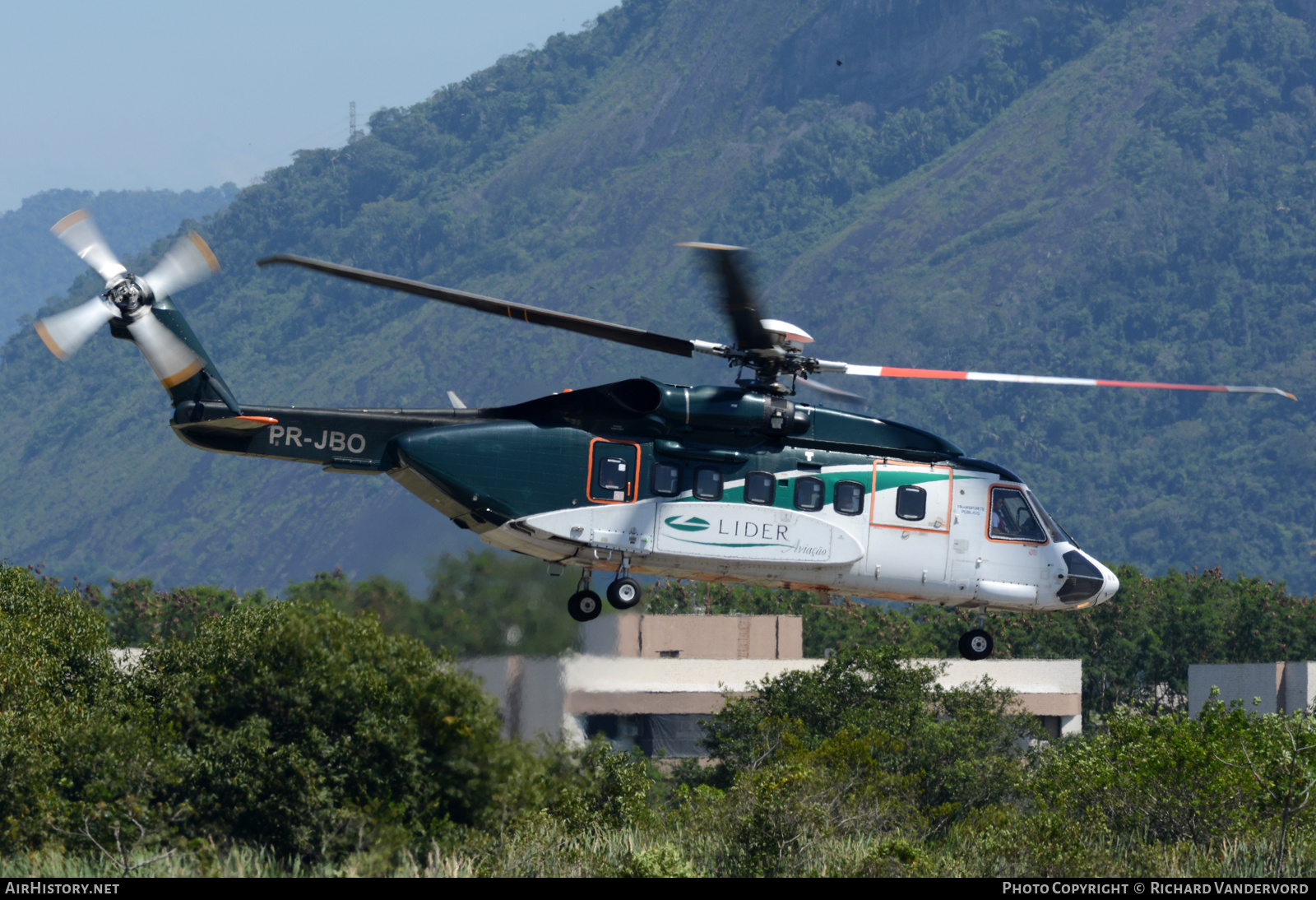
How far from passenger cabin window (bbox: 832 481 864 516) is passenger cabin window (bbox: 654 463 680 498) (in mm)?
3415

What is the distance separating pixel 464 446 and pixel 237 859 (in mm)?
18724

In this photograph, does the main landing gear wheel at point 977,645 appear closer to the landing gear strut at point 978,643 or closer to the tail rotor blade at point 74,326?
the landing gear strut at point 978,643

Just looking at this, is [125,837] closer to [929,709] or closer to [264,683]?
[264,683]

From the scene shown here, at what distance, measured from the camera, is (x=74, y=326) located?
102ft

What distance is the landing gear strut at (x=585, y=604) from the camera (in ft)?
117

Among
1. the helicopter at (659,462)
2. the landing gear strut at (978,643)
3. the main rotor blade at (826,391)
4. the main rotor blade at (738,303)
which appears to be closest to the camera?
the main rotor blade at (738,303)

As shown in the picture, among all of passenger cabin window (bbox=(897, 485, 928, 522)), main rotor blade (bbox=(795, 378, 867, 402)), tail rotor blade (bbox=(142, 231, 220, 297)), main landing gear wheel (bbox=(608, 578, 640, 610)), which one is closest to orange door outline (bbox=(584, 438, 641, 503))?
main landing gear wheel (bbox=(608, 578, 640, 610))

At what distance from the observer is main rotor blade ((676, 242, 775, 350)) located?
29.4 meters

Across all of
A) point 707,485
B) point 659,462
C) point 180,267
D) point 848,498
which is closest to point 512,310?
point 659,462

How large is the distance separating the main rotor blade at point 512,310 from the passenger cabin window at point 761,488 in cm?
298

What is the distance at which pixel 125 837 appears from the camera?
4956cm

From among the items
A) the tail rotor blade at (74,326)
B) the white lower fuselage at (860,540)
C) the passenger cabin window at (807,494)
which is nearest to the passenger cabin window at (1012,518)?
the white lower fuselage at (860,540)

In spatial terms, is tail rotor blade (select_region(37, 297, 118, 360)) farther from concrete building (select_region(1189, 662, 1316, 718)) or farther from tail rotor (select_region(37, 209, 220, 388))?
concrete building (select_region(1189, 662, 1316, 718))

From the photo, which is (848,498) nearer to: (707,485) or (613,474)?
(707,485)
